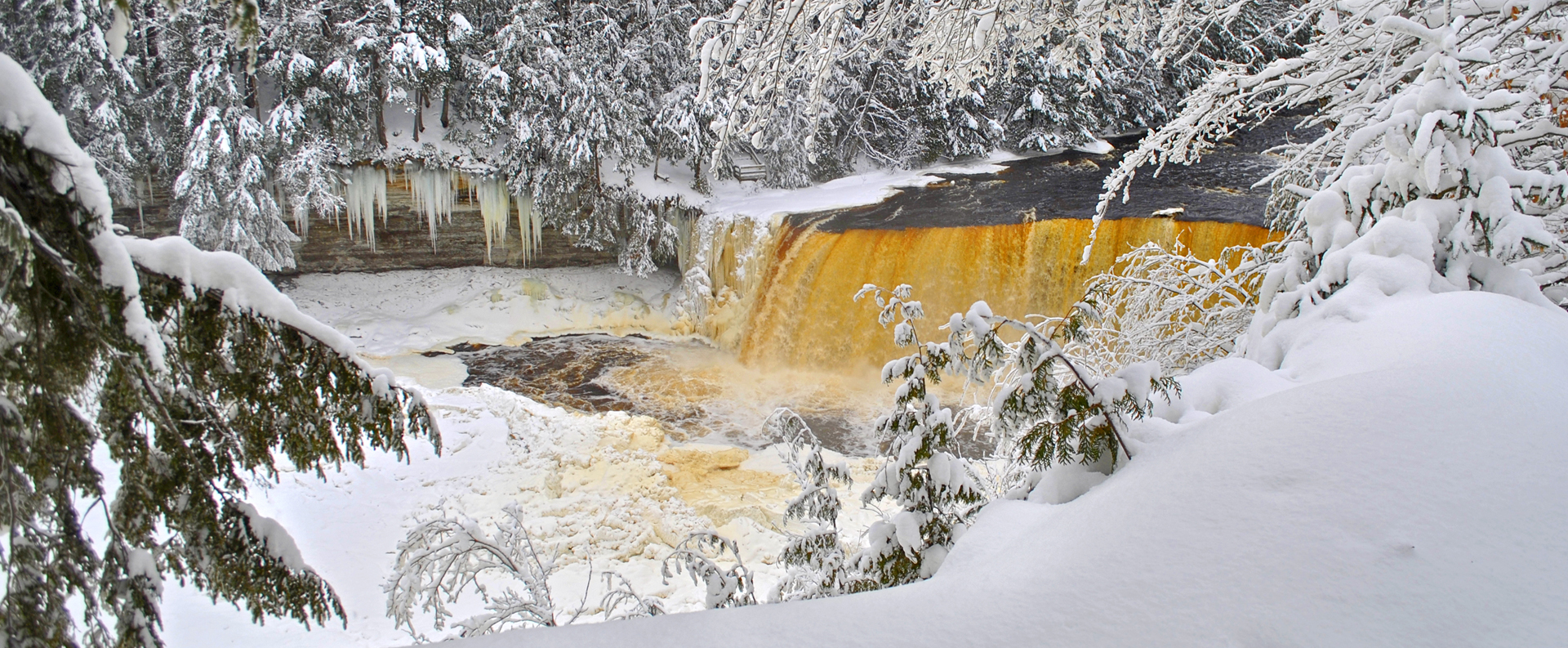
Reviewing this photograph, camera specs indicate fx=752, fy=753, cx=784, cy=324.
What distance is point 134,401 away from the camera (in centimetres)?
132

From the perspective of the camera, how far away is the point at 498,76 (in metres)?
11.6

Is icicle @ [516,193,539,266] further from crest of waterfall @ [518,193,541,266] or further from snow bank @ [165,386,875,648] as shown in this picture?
snow bank @ [165,386,875,648]

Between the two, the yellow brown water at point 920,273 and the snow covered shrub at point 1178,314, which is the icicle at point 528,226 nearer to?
the yellow brown water at point 920,273

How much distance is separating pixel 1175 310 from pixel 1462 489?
9.58ft

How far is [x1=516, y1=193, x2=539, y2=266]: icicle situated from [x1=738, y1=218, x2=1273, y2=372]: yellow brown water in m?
4.33

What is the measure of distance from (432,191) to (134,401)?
40.0 ft

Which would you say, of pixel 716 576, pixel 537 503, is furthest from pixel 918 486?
pixel 537 503

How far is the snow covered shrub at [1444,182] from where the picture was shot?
96.0 inches

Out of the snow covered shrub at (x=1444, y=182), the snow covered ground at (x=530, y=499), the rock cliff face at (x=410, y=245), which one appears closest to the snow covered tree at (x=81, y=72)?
the rock cliff face at (x=410, y=245)

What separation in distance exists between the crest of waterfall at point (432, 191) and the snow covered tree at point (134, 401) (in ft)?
39.3

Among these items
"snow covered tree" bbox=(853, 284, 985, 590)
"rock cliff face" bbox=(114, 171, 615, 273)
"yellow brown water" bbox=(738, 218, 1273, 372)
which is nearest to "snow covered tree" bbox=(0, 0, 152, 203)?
"rock cliff face" bbox=(114, 171, 615, 273)

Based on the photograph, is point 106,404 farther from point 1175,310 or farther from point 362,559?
point 362,559

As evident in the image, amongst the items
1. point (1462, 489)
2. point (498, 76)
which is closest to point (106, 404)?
point (1462, 489)

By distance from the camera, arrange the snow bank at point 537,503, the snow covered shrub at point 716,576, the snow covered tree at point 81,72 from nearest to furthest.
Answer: the snow covered shrub at point 716,576 → the snow bank at point 537,503 → the snow covered tree at point 81,72
